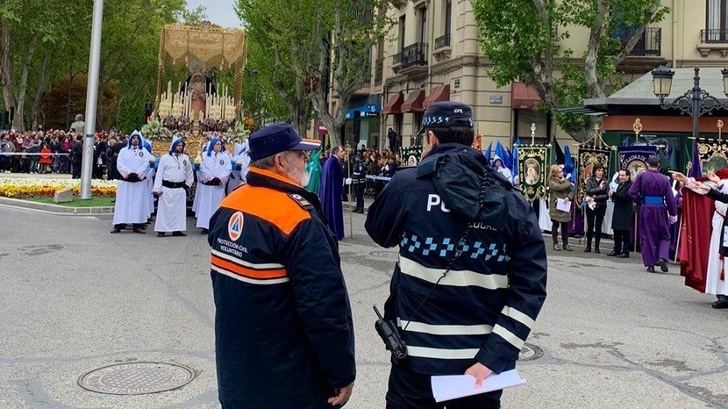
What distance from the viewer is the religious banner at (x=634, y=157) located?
14.7 m

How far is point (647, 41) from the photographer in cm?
2753

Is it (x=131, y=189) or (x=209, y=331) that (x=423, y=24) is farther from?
(x=209, y=331)

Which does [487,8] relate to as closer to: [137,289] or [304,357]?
[137,289]

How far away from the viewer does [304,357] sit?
9.71ft

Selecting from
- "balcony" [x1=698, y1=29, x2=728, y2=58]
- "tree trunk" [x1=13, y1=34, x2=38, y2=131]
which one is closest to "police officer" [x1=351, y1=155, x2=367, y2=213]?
"balcony" [x1=698, y1=29, x2=728, y2=58]

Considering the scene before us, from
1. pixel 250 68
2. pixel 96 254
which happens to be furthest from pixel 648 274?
pixel 250 68

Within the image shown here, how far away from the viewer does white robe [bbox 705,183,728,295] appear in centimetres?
881

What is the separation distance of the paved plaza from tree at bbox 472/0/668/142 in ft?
36.7

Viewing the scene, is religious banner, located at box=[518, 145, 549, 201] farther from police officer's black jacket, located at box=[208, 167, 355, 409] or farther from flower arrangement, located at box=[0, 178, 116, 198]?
police officer's black jacket, located at box=[208, 167, 355, 409]

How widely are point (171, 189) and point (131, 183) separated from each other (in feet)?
3.26

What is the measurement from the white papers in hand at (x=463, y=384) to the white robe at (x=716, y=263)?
6.96 meters

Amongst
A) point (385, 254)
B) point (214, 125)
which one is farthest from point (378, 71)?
point (385, 254)

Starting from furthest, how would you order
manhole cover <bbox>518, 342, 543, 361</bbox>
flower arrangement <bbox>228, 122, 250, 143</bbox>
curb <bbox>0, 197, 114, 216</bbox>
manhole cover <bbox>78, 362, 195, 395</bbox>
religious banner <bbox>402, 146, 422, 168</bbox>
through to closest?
flower arrangement <bbox>228, 122, 250, 143</bbox> < curb <bbox>0, 197, 114, 216</bbox> < religious banner <bbox>402, 146, 422, 168</bbox> < manhole cover <bbox>518, 342, 543, 361</bbox> < manhole cover <bbox>78, 362, 195, 395</bbox>

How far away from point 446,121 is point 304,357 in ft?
4.07
